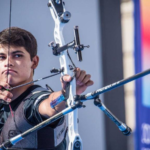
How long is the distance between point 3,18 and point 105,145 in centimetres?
91

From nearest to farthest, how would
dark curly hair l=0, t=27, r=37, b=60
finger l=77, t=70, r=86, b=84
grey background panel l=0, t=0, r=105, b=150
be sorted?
finger l=77, t=70, r=86, b=84
dark curly hair l=0, t=27, r=37, b=60
grey background panel l=0, t=0, r=105, b=150

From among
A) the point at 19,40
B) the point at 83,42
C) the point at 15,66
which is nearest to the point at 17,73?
the point at 15,66

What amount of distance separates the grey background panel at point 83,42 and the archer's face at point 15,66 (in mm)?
494

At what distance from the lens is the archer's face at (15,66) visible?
1.20 m

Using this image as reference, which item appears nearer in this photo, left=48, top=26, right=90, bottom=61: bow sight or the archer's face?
left=48, top=26, right=90, bottom=61: bow sight

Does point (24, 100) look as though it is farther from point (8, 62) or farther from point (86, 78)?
point (86, 78)

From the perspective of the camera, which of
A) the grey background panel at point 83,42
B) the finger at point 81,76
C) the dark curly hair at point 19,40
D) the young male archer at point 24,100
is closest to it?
the finger at point 81,76

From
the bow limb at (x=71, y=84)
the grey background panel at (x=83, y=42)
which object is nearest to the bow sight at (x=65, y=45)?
the bow limb at (x=71, y=84)

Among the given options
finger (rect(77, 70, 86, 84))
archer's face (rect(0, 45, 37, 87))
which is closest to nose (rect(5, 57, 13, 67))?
archer's face (rect(0, 45, 37, 87))

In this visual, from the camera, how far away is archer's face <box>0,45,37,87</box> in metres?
1.20

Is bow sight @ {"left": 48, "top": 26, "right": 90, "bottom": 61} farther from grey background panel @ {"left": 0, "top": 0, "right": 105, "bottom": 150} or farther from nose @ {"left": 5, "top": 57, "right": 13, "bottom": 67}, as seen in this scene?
grey background panel @ {"left": 0, "top": 0, "right": 105, "bottom": 150}

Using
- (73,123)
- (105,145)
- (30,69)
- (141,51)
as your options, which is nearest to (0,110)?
(30,69)

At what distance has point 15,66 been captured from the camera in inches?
47.8

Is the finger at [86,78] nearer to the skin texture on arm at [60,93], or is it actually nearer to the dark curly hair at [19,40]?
the skin texture on arm at [60,93]
